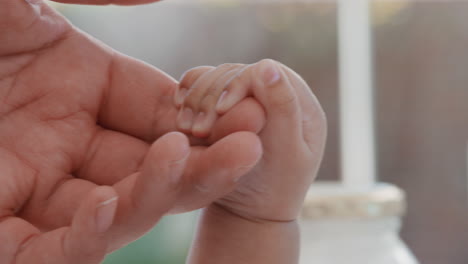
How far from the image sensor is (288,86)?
501 mm

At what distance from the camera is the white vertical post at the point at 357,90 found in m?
1.90

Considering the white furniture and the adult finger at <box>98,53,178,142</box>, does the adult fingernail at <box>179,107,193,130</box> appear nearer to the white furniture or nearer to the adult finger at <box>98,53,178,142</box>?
the adult finger at <box>98,53,178,142</box>

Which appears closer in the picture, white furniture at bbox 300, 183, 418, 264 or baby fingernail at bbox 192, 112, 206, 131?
baby fingernail at bbox 192, 112, 206, 131

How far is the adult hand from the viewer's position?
0.41 metres

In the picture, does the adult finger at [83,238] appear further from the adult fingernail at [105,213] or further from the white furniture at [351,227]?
the white furniture at [351,227]

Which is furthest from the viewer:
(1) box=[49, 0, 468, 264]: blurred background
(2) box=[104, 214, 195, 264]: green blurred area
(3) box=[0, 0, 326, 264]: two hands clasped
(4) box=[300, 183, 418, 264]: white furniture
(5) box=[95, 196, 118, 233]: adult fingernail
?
(1) box=[49, 0, 468, 264]: blurred background

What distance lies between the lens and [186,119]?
0.54 metres

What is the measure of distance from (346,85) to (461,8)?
2.04 ft

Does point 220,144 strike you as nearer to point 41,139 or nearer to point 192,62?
point 41,139

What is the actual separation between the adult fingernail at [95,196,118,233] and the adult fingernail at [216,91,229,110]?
0.15 m

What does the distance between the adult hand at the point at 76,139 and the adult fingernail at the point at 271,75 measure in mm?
25

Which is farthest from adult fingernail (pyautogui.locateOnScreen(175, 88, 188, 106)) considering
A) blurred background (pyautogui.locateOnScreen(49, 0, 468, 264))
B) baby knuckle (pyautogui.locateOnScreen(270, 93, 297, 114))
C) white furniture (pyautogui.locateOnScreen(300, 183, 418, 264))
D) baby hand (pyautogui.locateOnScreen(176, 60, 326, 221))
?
blurred background (pyautogui.locateOnScreen(49, 0, 468, 264))

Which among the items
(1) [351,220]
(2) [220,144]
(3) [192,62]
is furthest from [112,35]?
(2) [220,144]

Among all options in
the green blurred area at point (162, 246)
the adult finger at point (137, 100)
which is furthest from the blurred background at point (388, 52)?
the adult finger at point (137, 100)
